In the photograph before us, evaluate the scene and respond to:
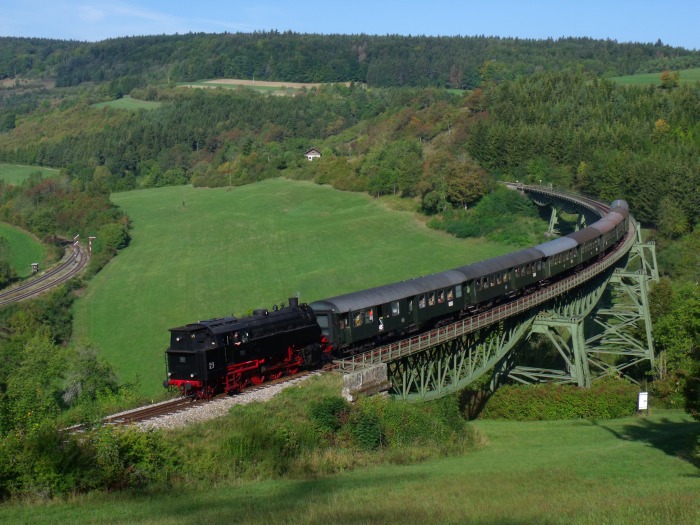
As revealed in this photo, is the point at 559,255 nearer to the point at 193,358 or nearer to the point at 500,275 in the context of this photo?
the point at 500,275

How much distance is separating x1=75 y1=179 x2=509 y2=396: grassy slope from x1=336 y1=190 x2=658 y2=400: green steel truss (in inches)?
952

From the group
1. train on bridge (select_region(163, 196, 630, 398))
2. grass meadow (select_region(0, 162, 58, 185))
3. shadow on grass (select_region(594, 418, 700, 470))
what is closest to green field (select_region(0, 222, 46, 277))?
grass meadow (select_region(0, 162, 58, 185))

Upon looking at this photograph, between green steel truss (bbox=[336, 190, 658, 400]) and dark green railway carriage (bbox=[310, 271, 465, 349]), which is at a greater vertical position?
dark green railway carriage (bbox=[310, 271, 465, 349])

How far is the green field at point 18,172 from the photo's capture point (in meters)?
163

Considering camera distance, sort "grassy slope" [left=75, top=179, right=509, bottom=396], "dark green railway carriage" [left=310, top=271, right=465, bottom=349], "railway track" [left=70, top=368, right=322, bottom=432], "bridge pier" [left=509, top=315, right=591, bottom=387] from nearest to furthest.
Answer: "railway track" [left=70, top=368, right=322, bottom=432], "dark green railway carriage" [left=310, top=271, right=465, bottom=349], "bridge pier" [left=509, top=315, right=591, bottom=387], "grassy slope" [left=75, top=179, right=509, bottom=396]

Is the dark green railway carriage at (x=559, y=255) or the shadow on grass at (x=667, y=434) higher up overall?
the dark green railway carriage at (x=559, y=255)

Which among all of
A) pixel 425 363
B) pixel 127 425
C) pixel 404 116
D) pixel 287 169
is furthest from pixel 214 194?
pixel 127 425

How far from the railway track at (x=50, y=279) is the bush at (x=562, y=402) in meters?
52.7

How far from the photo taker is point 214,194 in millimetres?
140125

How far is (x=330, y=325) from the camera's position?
36.1 metres

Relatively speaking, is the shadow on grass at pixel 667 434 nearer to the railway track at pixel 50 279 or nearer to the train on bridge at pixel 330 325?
the train on bridge at pixel 330 325

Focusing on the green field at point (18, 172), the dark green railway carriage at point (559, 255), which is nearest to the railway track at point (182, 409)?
the dark green railway carriage at point (559, 255)

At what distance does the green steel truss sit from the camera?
126ft

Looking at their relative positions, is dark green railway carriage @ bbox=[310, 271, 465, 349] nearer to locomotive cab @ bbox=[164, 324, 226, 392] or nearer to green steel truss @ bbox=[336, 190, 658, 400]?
green steel truss @ bbox=[336, 190, 658, 400]
